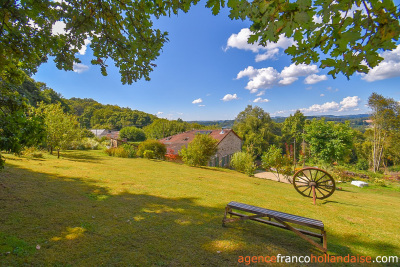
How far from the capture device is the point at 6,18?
2971mm

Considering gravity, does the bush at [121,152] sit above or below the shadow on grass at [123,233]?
above

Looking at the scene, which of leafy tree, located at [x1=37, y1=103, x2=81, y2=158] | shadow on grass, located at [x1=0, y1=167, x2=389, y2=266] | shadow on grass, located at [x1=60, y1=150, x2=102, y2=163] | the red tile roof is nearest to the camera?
shadow on grass, located at [x1=0, y1=167, x2=389, y2=266]

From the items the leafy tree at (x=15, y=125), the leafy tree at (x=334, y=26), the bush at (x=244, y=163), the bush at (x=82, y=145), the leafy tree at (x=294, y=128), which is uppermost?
the leafy tree at (x=294, y=128)

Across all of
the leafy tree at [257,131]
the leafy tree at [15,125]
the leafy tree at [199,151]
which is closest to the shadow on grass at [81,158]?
the leafy tree at [199,151]

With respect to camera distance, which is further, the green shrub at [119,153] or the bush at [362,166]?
the bush at [362,166]

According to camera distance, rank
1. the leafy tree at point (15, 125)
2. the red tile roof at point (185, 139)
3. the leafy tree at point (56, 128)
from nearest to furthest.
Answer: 1. the leafy tree at point (15, 125)
2. the leafy tree at point (56, 128)
3. the red tile roof at point (185, 139)

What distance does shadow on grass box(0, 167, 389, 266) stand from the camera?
9.06 feet

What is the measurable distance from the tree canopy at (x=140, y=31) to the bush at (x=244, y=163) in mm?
13908

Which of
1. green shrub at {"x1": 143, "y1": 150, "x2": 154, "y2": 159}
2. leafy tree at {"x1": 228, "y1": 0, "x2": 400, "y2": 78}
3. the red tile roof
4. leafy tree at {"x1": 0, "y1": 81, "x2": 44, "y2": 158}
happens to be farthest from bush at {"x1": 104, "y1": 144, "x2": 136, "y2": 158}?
leafy tree at {"x1": 228, "y1": 0, "x2": 400, "y2": 78}

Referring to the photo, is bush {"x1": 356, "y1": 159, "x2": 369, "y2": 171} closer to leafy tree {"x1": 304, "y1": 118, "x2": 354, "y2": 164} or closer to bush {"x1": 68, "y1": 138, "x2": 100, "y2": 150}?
leafy tree {"x1": 304, "y1": 118, "x2": 354, "y2": 164}

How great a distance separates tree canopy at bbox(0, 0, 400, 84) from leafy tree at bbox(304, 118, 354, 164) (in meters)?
18.9

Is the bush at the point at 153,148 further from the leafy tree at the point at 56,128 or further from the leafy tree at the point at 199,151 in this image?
the leafy tree at the point at 56,128

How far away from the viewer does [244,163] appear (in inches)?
664

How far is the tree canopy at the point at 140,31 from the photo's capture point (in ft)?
4.90
